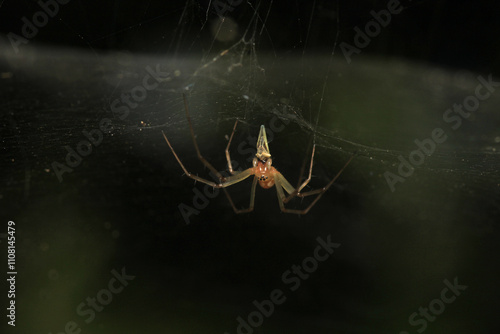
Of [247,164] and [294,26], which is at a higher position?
[294,26]

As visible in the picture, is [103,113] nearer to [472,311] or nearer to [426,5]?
[426,5]

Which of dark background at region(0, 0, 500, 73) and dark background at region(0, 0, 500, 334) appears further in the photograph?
dark background at region(0, 0, 500, 334)

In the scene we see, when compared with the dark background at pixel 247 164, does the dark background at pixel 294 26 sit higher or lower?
higher

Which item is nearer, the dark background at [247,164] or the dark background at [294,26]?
the dark background at [294,26]

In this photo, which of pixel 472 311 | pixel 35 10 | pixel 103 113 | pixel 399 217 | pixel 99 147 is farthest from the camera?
pixel 399 217

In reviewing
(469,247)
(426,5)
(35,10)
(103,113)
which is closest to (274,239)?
(469,247)

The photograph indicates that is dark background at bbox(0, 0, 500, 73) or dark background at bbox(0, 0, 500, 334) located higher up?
dark background at bbox(0, 0, 500, 73)

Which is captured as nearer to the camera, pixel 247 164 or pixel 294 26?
pixel 294 26

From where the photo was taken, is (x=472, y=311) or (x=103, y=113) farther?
(x=472, y=311)
